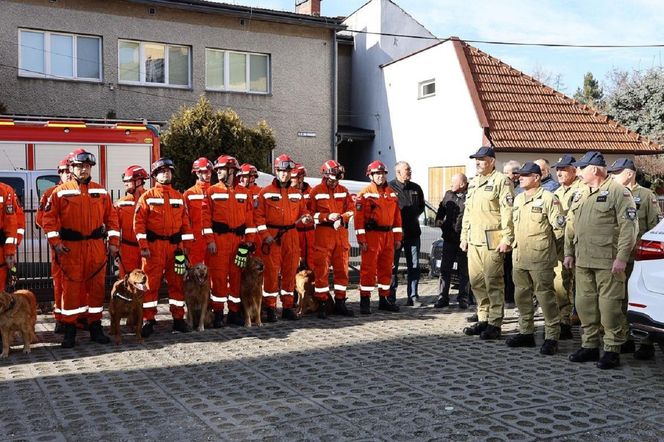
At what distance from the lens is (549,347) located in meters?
7.38

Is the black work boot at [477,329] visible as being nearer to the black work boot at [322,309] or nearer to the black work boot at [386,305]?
the black work boot at [386,305]

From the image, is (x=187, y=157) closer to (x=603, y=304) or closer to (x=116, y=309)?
(x=116, y=309)

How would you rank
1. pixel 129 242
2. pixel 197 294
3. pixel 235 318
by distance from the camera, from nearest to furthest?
pixel 197 294
pixel 129 242
pixel 235 318

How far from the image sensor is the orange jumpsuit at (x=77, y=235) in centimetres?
781

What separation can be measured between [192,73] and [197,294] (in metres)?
14.3

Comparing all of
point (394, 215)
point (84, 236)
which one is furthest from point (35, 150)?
point (394, 215)

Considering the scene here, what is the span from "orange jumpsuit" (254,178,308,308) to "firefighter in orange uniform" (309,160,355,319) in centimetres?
32

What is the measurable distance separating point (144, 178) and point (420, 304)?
4.81m

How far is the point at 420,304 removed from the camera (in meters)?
11.0

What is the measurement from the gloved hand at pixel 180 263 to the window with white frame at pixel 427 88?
572 inches

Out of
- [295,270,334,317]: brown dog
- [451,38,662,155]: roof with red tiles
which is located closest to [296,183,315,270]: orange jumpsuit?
[295,270,334,317]: brown dog

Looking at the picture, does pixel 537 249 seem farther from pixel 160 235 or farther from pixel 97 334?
pixel 97 334

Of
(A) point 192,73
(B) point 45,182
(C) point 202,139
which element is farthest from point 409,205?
(A) point 192,73

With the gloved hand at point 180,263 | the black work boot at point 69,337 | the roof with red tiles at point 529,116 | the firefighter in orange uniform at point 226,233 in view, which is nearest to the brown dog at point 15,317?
the black work boot at point 69,337
